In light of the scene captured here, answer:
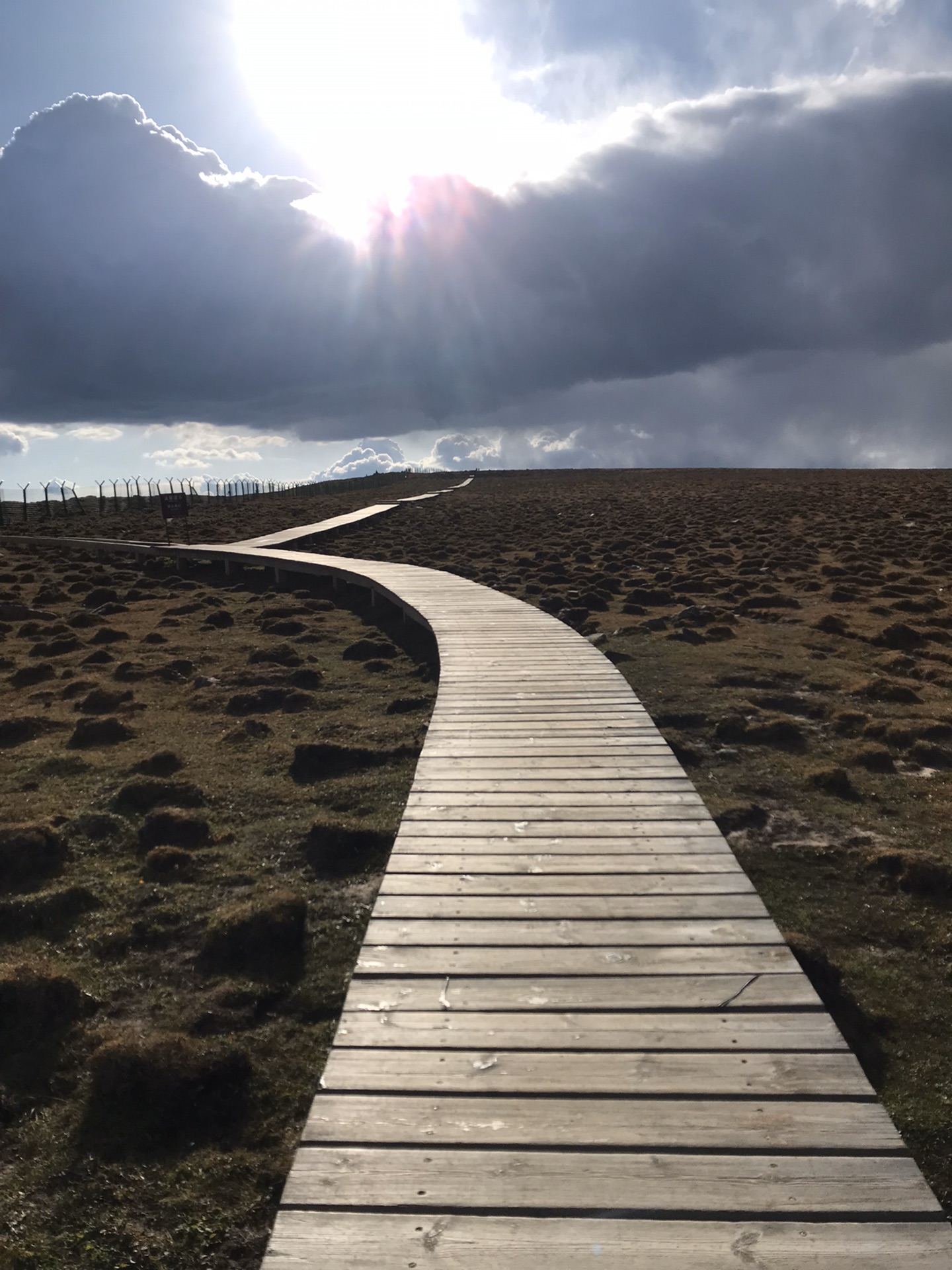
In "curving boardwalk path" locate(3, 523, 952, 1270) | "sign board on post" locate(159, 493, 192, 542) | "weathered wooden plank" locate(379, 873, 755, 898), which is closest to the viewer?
"curving boardwalk path" locate(3, 523, 952, 1270)

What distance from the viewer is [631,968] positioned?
15.4 feet

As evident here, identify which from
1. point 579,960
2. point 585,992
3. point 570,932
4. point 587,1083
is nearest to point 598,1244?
point 587,1083

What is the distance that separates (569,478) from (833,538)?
229 feet

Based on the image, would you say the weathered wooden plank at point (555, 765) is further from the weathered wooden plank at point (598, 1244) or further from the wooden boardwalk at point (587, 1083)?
the weathered wooden plank at point (598, 1244)

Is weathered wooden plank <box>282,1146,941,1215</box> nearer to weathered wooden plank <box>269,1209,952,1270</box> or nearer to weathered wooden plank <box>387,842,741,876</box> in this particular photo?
weathered wooden plank <box>269,1209,952,1270</box>

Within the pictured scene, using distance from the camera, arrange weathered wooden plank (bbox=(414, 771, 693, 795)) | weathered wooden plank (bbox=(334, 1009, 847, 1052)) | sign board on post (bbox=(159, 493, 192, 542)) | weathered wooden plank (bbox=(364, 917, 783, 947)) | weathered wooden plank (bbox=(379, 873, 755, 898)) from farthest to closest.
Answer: sign board on post (bbox=(159, 493, 192, 542)) < weathered wooden plank (bbox=(414, 771, 693, 795)) < weathered wooden plank (bbox=(379, 873, 755, 898)) < weathered wooden plank (bbox=(364, 917, 783, 947)) < weathered wooden plank (bbox=(334, 1009, 847, 1052))

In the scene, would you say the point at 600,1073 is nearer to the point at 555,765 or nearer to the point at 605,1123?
the point at 605,1123

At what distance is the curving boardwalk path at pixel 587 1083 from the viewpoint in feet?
9.97

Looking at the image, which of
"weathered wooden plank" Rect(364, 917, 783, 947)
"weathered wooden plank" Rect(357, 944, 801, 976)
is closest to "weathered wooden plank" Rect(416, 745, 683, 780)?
"weathered wooden plank" Rect(364, 917, 783, 947)

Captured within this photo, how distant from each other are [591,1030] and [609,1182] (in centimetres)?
94

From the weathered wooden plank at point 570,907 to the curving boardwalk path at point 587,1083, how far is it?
0.06 ft

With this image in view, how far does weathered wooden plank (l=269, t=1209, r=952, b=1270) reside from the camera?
9.62 feet

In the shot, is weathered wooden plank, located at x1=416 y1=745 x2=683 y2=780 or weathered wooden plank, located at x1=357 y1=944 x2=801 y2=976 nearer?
weathered wooden plank, located at x1=357 y1=944 x2=801 y2=976

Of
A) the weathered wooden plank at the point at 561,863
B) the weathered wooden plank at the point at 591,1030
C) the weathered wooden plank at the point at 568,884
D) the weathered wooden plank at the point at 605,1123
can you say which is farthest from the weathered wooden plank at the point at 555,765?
the weathered wooden plank at the point at 605,1123
